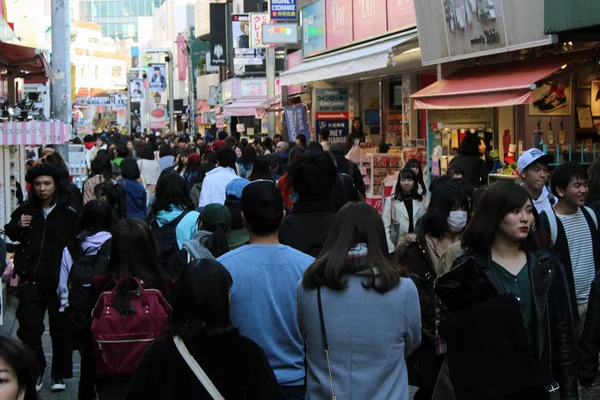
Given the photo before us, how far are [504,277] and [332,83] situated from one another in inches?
885

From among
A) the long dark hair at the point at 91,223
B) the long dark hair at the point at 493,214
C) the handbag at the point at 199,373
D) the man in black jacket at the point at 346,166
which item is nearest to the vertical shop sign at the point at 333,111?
the man in black jacket at the point at 346,166

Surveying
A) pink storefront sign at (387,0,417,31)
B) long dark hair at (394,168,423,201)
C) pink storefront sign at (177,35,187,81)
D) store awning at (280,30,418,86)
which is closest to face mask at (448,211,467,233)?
long dark hair at (394,168,423,201)

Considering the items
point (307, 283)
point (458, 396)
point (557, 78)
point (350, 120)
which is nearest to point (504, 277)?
point (458, 396)

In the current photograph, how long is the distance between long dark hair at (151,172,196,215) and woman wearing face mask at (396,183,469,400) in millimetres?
2507

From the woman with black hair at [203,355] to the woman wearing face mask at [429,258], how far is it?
167 cm

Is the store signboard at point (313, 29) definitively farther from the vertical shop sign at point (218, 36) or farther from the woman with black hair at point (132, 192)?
the vertical shop sign at point (218, 36)

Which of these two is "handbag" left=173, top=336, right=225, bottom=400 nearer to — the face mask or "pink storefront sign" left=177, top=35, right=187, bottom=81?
the face mask

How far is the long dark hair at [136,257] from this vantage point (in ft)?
17.4

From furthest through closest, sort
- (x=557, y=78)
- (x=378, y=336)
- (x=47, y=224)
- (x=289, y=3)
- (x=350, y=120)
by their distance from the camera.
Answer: (x=289, y=3), (x=350, y=120), (x=557, y=78), (x=47, y=224), (x=378, y=336)

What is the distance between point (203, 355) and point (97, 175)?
9.17 metres

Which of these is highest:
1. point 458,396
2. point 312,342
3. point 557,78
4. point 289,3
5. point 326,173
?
point 289,3

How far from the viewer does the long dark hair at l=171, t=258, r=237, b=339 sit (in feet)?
12.3

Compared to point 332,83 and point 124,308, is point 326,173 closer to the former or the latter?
point 124,308

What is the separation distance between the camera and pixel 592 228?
679 centimetres
